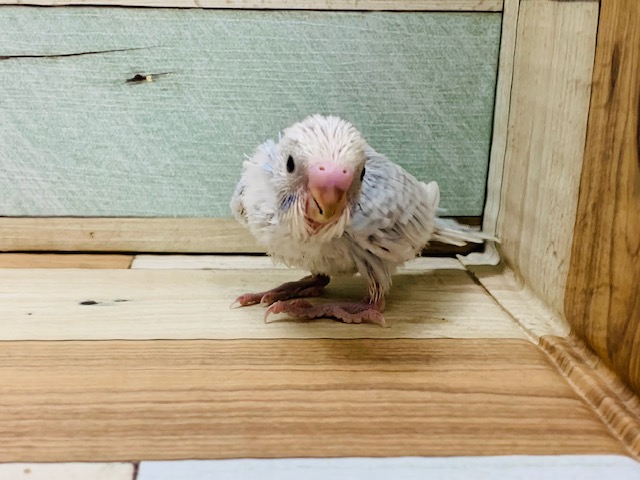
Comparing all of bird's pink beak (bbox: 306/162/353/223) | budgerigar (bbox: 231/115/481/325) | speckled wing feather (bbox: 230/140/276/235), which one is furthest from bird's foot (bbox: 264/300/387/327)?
bird's pink beak (bbox: 306/162/353/223)

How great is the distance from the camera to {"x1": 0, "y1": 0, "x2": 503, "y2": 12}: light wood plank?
996 millimetres

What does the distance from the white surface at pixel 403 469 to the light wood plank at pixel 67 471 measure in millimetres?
20

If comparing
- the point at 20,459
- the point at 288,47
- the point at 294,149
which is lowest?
the point at 20,459

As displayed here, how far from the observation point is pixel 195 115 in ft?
3.45

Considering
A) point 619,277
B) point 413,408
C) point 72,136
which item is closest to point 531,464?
point 413,408

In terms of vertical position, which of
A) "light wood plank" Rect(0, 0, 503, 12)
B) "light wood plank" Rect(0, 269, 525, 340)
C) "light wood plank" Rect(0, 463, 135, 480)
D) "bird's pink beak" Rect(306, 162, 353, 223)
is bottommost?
"light wood plank" Rect(0, 463, 135, 480)

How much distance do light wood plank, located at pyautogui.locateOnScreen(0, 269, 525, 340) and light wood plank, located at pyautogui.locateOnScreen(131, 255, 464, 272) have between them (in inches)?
1.0

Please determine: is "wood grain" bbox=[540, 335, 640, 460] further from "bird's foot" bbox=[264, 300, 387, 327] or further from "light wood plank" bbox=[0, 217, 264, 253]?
"light wood plank" bbox=[0, 217, 264, 253]

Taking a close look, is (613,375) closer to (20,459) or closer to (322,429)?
(322,429)

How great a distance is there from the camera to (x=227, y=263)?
3.60ft

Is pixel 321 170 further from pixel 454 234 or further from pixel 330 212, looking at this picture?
pixel 454 234

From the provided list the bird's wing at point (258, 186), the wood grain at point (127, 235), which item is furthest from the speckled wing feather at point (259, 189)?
the wood grain at point (127, 235)

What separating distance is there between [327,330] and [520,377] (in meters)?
0.27

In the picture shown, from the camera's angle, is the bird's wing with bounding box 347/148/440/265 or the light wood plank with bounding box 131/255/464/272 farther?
the light wood plank with bounding box 131/255/464/272
